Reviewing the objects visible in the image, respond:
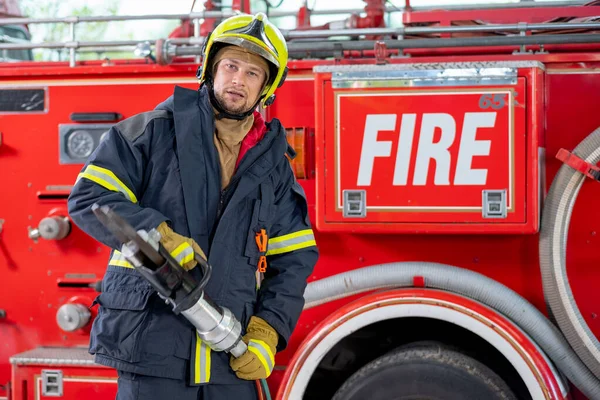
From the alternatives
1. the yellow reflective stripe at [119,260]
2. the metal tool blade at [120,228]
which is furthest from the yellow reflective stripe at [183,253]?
the yellow reflective stripe at [119,260]

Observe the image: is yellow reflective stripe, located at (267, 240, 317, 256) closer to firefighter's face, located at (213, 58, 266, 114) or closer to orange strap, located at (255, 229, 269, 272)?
orange strap, located at (255, 229, 269, 272)

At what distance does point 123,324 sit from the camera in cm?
236

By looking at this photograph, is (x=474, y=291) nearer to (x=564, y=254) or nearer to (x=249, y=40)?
(x=564, y=254)

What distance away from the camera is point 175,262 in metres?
2.21

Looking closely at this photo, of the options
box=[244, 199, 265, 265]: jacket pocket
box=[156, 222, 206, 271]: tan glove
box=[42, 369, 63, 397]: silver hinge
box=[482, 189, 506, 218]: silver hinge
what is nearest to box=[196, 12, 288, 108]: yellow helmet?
box=[244, 199, 265, 265]: jacket pocket

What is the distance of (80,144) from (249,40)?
4.56ft

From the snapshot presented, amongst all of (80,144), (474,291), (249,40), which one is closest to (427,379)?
(474,291)

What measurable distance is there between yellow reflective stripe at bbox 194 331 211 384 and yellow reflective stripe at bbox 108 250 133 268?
31 centimetres

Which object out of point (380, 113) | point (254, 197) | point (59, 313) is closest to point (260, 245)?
point (254, 197)

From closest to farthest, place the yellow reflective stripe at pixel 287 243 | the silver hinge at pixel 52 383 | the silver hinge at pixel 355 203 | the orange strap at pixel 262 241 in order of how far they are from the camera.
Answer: the orange strap at pixel 262 241
the yellow reflective stripe at pixel 287 243
the silver hinge at pixel 355 203
the silver hinge at pixel 52 383

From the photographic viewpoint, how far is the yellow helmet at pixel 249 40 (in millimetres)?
2572

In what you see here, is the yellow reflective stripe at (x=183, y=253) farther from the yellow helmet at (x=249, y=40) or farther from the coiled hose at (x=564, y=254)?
the coiled hose at (x=564, y=254)

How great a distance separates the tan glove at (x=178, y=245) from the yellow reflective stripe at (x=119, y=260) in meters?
0.21

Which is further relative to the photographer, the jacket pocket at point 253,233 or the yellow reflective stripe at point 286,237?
the yellow reflective stripe at point 286,237
